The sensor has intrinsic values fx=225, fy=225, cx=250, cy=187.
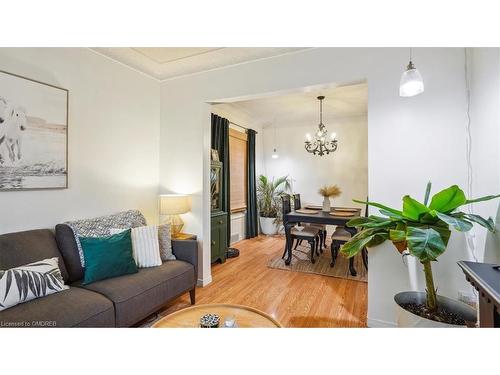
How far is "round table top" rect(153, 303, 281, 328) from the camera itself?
3.98ft

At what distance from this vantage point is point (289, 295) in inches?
97.6

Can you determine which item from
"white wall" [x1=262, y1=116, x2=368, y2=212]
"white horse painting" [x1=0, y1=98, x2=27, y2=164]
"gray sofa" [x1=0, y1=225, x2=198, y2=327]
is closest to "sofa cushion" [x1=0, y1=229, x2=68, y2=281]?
"gray sofa" [x1=0, y1=225, x2=198, y2=327]

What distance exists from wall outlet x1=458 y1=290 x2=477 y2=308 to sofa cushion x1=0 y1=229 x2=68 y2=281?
3.08 m

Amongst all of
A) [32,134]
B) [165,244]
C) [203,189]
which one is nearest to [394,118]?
[203,189]

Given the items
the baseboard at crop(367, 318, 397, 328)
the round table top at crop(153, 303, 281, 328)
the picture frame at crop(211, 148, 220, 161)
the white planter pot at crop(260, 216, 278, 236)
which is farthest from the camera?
the white planter pot at crop(260, 216, 278, 236)

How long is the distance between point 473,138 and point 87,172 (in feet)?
11.0

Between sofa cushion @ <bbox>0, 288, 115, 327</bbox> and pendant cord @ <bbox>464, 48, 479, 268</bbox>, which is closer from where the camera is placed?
sofa cushion @ <bbox>0, 288, 115, 327</bbox>

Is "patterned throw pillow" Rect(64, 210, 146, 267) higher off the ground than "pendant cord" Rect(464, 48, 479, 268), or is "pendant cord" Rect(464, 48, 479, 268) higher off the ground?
"pendant cord" Rect(464, 48, 479, 268)

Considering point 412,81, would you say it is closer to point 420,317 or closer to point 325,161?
point 420,317

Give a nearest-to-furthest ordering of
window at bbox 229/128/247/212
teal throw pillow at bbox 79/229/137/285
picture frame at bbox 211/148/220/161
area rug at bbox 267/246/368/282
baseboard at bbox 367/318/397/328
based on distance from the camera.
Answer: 1. teal throw pillow at bbox 79/229/137/285
2. baseboard at bbox 367/318/397/328
3. area rug at bbox 267/246/368/282
4. picture frame at bbox 211/148/220/161
5. window at bbox 229/128/247/212

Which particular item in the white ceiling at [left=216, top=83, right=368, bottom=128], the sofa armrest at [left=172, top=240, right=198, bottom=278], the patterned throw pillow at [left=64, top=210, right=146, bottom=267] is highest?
the white ceiling at [left=216, top=83, right=368, bottom=128]

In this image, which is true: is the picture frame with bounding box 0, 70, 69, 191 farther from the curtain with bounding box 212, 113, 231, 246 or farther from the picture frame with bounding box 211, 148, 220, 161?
the curtain with bounding box 212, 113, 231, 246

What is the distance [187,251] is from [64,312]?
1.09 metres
